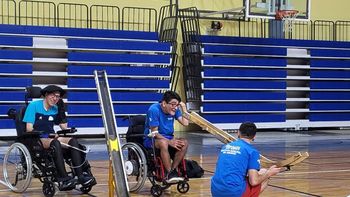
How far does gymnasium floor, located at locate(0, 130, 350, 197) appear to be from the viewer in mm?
6047

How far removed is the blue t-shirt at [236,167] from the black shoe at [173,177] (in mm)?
1472

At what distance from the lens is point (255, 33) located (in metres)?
14.9

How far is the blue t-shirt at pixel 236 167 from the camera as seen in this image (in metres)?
4.14

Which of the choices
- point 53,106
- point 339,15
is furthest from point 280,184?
point 339,15

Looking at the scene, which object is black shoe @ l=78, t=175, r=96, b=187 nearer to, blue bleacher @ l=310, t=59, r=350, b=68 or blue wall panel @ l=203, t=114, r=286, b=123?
blue wall panel @ l=203, t=114, r=286, b=123

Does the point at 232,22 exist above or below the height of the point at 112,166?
above

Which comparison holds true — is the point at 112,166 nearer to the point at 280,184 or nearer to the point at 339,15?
the point at 280,184

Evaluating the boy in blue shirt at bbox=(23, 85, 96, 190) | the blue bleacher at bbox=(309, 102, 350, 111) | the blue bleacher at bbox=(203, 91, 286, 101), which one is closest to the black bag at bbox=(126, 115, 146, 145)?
the boy in blue shirt at bbox=(23, 85, 96, 190)

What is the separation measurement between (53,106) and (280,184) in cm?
278

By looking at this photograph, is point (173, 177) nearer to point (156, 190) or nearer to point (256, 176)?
point (156, 190)

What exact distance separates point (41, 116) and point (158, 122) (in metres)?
1.24

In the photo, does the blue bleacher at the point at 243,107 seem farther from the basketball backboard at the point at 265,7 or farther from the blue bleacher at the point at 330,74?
the basketball backboard at the point at 265,7

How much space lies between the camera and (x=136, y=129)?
20.6ft

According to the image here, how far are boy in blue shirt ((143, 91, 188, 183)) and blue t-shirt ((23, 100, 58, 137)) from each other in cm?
102
